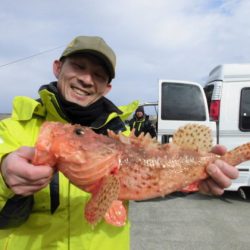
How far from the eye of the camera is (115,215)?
7.22 ft

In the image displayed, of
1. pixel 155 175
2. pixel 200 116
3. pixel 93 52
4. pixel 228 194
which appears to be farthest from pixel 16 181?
pixel 228 194

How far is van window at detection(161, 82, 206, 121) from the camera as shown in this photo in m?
9.30

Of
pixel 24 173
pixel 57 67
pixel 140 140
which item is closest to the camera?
pixel 24 173

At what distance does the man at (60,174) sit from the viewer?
2.31 metres

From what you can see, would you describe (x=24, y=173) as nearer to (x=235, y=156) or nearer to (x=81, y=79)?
(x=81, y=79)

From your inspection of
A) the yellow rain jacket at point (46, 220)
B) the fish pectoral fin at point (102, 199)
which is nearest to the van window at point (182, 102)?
the yellow rain jacket at point (46, 220)

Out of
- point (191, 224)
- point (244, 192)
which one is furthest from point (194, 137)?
point (244, 192)

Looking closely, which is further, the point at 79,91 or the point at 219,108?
the point at 219,108

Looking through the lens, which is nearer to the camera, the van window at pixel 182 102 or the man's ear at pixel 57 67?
the man's ear at pixel 57 67

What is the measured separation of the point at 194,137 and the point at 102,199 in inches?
34.9

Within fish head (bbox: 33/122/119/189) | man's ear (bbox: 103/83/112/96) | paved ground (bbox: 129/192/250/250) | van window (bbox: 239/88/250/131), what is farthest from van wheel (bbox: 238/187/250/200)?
fish head (bbox: 33/122/119/189)

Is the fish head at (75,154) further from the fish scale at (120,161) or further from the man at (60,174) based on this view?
the man at (60,174)

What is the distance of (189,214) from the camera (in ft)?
25.8

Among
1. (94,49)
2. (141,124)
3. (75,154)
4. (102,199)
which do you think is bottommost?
(141,124)
